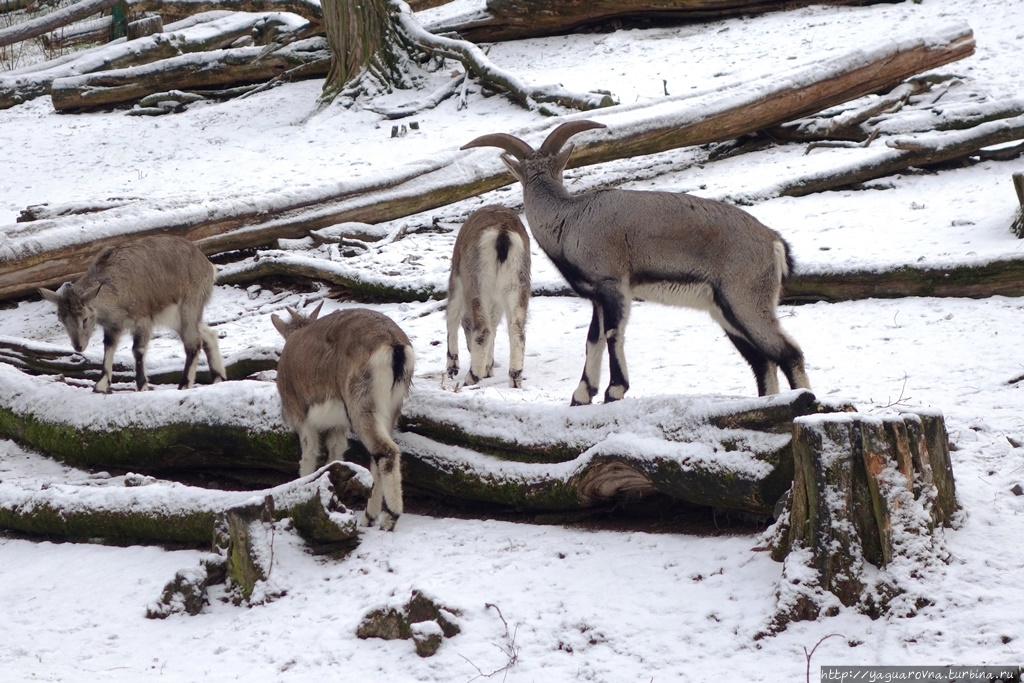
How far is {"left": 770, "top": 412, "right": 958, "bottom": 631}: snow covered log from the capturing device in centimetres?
385

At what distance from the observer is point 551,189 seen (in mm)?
6992

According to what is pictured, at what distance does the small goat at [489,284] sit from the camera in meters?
7.91

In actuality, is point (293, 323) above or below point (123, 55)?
below

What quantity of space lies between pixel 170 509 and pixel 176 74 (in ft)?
46.2

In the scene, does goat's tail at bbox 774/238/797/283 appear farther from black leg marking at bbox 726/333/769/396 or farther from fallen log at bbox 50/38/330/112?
fallen log at bbox 50/38/330/112

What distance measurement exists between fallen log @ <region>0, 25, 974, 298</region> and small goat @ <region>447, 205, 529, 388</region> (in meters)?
3.23

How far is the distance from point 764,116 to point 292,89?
8.90 meters

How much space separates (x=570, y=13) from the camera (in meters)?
16.9

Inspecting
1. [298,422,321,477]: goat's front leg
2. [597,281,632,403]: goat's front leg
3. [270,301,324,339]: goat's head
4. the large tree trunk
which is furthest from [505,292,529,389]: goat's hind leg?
the large tree trunk

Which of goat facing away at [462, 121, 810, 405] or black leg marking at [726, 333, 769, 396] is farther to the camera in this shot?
black leg marking at [726, 333, 769, 396]

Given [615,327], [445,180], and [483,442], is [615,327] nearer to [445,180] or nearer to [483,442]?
[483,442]

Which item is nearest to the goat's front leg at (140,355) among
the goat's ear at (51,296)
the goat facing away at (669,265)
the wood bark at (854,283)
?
the goat's ear at (51,296)

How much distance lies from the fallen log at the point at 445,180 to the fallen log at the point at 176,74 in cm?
734

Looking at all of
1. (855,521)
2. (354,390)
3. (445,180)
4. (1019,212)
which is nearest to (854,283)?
(1019,212)
